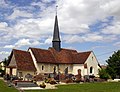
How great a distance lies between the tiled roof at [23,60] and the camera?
49500 mm

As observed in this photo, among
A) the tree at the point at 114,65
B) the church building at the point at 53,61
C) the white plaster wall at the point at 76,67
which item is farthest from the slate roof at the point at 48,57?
the tree at the point at 114,65

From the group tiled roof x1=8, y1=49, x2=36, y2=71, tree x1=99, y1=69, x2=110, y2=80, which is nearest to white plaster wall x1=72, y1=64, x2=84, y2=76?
tree x1=99, y1=69, x2=110, y2=80

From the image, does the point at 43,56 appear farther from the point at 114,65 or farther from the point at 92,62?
the point at 114,65

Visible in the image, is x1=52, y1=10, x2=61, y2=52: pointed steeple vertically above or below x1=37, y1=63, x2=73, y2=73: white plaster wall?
above

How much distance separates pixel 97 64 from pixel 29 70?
1773 cm

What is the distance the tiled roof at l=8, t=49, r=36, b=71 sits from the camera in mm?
49500

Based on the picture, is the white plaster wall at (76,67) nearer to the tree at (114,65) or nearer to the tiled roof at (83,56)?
the tiled roof at (83,56)

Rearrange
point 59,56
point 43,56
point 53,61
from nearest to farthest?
point 43,56 < point 53,61 < point 59,56

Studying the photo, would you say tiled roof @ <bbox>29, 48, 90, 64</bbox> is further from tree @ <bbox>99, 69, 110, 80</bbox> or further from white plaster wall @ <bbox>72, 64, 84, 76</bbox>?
tree @ <bbox>99, 69, 110, 80</bbox>

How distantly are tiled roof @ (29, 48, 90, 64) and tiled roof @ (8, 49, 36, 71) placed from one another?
1590 millimetres

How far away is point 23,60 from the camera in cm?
5122

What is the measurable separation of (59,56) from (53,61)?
3.36m

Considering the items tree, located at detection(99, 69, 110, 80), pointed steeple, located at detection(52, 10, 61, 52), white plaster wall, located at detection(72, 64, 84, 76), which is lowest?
tree, located at detection(99, 69, 110, 80)

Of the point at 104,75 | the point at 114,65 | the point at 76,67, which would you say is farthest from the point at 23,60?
the point at 114,65
